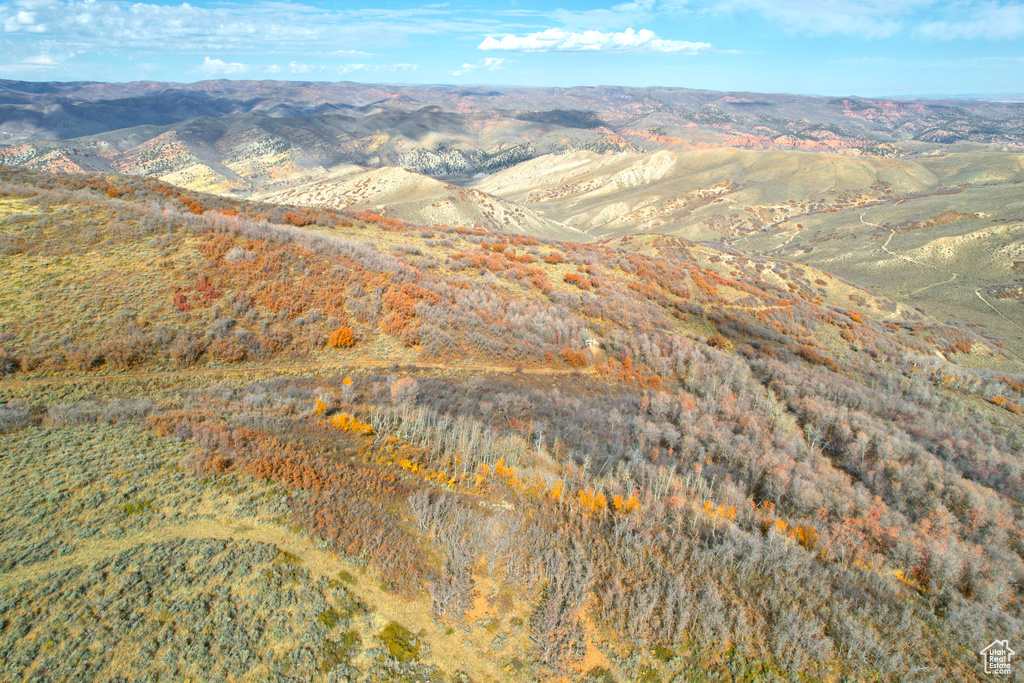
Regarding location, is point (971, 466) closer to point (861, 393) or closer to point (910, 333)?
point (861, 393)

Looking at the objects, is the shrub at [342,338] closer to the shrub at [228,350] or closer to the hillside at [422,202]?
the shrub at [228,350]

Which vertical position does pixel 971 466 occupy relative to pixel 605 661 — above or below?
below

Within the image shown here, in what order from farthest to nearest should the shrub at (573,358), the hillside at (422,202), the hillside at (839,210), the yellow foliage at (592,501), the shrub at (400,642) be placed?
the hillside at (422,202) < the hillside at (839,210) < the shrub at (573,358) < the yellow foliage at (592,501) < the shrub at (400,642)

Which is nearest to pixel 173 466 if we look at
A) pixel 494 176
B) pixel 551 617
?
pixel 551 617

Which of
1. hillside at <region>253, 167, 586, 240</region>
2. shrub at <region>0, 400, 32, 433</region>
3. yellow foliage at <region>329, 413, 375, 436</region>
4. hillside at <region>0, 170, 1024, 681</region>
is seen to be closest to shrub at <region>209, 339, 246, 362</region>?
hillside at <region>0, 170, 1024, 681</region>

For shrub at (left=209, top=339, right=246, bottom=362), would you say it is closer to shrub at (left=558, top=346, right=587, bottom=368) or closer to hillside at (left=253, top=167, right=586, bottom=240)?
shrub at (left=558, top=346, right=587, bottom=368)

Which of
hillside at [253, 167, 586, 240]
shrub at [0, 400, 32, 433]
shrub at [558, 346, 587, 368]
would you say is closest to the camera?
shrub at [0, 400, 32, 433]

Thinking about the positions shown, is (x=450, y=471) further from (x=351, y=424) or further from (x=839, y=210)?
(x=839, y=210)

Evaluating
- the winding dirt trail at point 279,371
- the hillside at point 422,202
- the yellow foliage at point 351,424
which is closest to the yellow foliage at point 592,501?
the yellow foliage at point 351,424
